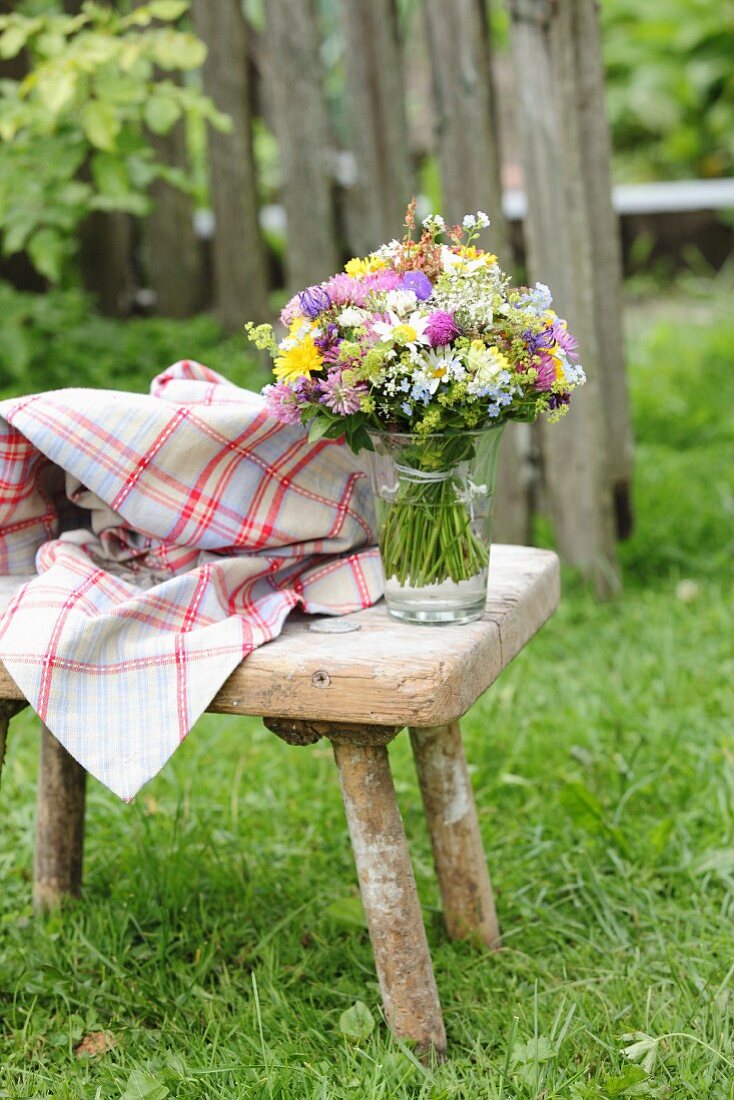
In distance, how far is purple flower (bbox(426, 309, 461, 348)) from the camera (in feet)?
5.30

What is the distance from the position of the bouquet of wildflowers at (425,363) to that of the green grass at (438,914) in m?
0.73

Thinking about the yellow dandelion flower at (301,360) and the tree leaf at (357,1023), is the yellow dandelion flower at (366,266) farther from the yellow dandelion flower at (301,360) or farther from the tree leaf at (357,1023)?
the tree leaf at (357,1023)

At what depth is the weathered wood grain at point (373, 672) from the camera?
1.64m

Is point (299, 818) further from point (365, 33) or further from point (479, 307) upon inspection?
point (365, 33)

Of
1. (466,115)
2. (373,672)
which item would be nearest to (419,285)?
(373,672)

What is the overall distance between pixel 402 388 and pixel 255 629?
1.37ft

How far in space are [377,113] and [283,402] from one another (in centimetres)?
219

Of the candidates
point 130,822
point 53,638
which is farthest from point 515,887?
point 53,638

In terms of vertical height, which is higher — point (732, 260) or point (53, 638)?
point (53, 638)

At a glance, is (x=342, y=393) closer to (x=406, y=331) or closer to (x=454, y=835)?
(x=406, y=331)

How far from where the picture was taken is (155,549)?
198 cm

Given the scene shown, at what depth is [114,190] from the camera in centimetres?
345

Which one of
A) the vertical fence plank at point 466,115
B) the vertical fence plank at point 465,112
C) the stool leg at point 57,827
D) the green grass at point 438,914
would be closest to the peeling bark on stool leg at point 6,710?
the stool leg at point 57,827

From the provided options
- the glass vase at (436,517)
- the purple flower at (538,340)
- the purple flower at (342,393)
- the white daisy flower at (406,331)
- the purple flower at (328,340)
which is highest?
the white daisy flower at (406,331)
